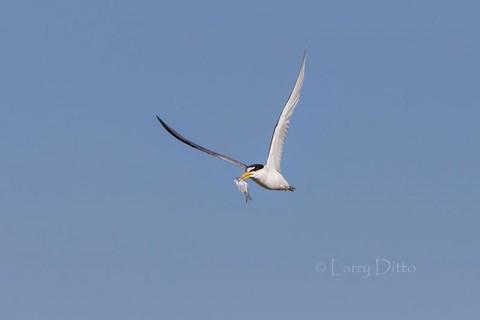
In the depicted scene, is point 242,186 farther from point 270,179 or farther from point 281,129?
point 281,129

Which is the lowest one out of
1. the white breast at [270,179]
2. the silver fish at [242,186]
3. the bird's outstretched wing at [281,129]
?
the silver fish at [242,186]

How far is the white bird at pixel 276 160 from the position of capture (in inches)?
2389

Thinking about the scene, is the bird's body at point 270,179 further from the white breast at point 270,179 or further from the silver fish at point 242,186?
the silver fish at point 242,186

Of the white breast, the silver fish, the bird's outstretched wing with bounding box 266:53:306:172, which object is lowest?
the silver fish

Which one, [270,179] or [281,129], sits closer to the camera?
[281,129]

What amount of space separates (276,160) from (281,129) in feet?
4.99

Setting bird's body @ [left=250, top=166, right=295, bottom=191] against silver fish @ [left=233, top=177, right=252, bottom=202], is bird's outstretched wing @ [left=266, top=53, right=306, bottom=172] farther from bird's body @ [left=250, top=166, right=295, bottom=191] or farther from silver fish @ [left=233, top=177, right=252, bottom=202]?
Answer: silver fish @ [left=233, top=177, right=252, bottom=202]

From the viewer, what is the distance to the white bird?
60688mm

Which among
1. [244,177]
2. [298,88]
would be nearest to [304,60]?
[298,88]

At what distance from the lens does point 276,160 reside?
61.8 meters

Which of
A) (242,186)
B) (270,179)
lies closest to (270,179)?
(270,179)

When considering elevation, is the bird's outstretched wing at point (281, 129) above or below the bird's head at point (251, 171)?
above

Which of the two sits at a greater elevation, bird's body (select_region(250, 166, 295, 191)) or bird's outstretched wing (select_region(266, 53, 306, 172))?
bird's outstretched wing (select_region(266, 53, 306, 172))

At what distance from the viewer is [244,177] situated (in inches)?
2384
